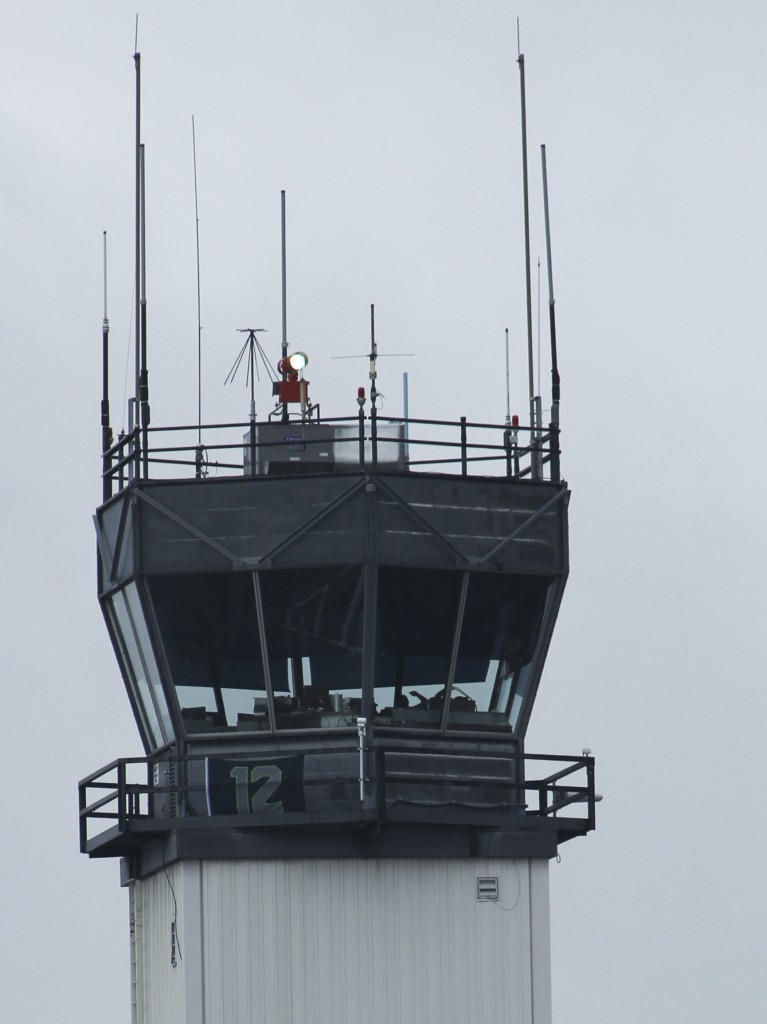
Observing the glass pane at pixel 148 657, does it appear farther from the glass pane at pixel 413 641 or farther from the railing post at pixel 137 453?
the glass pane at pixel 413 641

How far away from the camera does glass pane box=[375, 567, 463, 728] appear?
47.8 meters

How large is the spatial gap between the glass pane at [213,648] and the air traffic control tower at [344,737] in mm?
34

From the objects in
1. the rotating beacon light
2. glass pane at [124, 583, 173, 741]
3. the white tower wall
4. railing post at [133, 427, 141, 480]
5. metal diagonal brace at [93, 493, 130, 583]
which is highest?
the rotating beacon light

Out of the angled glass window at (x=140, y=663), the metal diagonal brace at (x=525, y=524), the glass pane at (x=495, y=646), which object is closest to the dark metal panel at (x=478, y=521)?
the metal diagonal brace at (x=525, y=524)

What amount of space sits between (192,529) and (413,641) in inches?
150

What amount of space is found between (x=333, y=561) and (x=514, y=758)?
4.25 metres

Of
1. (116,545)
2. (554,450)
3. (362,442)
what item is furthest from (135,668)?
(554,450)

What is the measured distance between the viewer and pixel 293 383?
166 feet

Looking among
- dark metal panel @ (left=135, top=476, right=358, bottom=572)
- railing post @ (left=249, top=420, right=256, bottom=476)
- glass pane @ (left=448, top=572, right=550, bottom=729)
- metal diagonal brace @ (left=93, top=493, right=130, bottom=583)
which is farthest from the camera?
railing post @ (left=249, top=420, right=256, bottom=476)

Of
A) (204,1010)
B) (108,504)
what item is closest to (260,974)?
(204,1010)

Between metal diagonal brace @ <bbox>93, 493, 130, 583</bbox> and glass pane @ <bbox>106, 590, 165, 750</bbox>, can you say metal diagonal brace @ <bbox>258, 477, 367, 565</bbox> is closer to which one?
metal diagonal brace @ <bbox>93, 493, 130, 583</bbox>

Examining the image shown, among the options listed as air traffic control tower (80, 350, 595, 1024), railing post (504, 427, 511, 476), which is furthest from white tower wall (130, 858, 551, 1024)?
railing post (504, 427, 511, 476)

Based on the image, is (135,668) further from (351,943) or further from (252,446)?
→ (351,943)

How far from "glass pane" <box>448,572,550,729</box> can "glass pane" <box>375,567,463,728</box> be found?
0.32m
